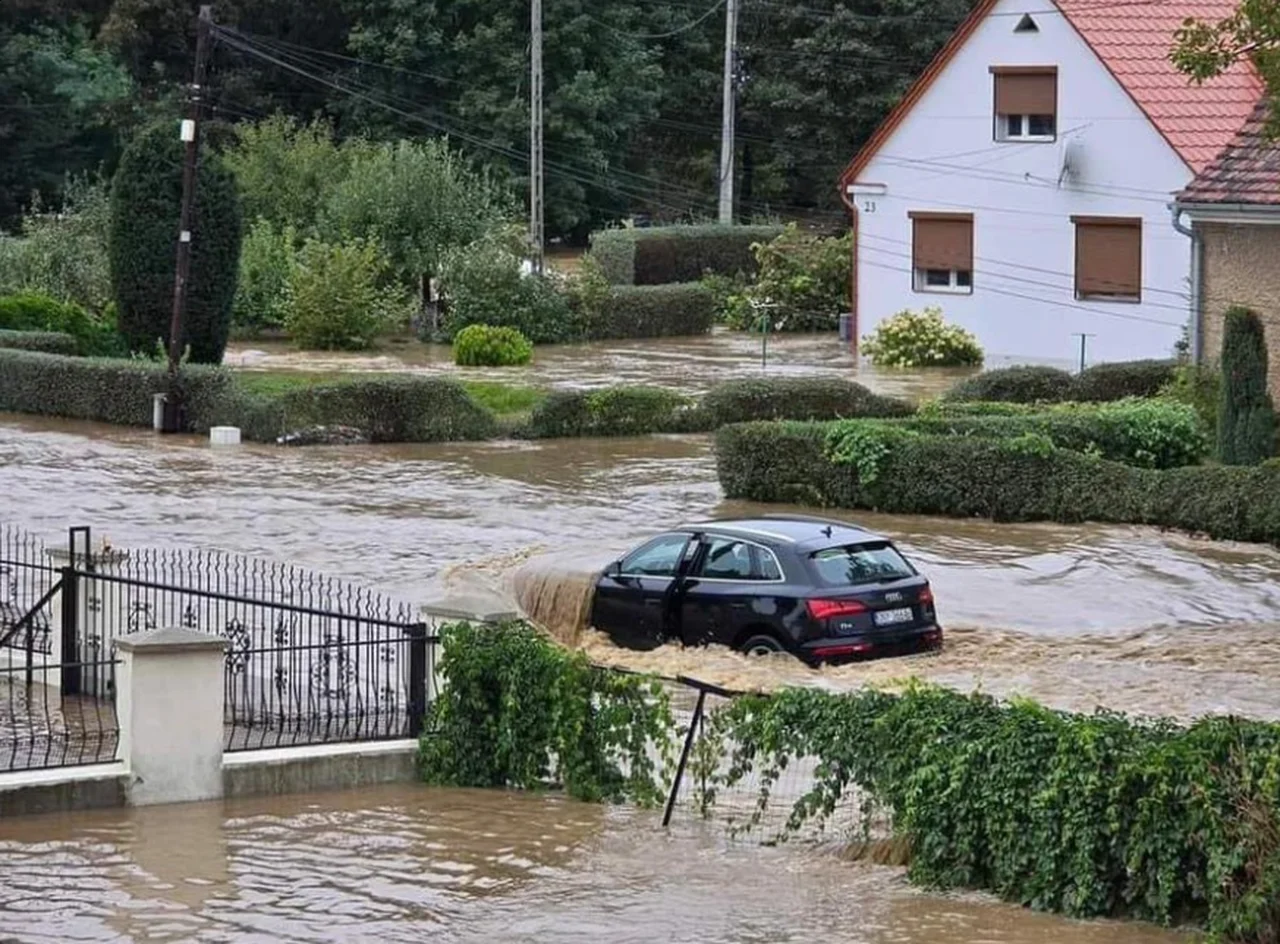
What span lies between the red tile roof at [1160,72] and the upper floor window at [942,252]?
2476 mm

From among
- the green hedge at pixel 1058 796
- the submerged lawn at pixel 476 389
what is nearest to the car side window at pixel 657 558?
the green hedge at pixel 1058 796

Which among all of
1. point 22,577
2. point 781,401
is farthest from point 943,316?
point 22,577

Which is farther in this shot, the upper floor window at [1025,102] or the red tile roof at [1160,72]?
the upper floor window at [1025,102]

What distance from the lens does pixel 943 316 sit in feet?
162

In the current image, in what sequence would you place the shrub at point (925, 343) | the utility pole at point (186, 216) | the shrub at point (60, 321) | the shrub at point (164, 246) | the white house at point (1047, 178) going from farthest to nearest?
the shrub at point (925, 343), the white house at point (1047, 178), the shrub at point (60, 321), the shrub at point (164, 246), the utility pole at point (186, 216)

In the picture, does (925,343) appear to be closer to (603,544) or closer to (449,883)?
(603,544)

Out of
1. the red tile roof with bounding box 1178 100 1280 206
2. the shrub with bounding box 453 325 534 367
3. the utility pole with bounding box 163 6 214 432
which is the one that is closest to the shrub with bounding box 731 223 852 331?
the shrub with bounding box 453 325 534 367

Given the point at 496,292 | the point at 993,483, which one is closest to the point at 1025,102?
the point at 496,292

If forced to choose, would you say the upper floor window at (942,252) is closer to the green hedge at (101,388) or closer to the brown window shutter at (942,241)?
the brown window shutter at (942,241)

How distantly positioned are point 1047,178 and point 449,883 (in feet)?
121

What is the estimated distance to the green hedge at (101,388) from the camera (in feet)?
125

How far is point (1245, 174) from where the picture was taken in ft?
114

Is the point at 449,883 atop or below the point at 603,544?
below

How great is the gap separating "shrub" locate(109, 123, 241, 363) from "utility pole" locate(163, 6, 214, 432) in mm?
1437
